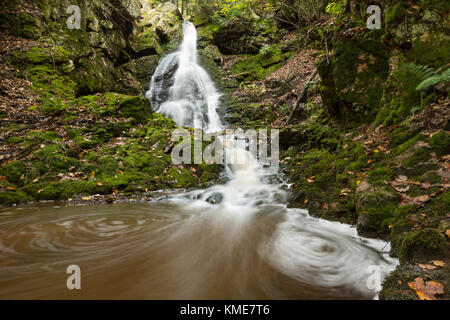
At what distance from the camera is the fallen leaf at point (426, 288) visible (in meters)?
1.56

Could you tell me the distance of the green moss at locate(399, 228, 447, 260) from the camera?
190 centimetres

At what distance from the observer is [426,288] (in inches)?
64.0

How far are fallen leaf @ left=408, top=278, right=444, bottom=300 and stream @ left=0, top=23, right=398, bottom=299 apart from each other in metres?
0.33

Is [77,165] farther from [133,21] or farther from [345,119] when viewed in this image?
[133,21]

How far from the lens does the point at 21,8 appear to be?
9.66 meters

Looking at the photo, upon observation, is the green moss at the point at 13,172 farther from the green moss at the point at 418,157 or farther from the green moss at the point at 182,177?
the green moss at the point at 418,157

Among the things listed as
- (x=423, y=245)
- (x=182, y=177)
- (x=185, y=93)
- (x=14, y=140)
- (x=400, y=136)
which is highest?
(x=185, y=93)

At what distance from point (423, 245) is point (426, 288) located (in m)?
0.48

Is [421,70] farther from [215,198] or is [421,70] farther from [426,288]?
[215,198]

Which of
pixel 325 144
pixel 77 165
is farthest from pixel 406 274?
pixel 77 165

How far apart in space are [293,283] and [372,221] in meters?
1.46

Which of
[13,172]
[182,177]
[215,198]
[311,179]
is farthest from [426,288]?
[13,172]

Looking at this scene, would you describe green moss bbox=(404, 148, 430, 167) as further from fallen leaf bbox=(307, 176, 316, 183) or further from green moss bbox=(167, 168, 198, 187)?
green moss bbox=(167, 168, 198, 187)

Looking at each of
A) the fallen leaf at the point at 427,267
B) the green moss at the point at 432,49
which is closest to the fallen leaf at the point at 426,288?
the fallen leaf at the point at 427,267
